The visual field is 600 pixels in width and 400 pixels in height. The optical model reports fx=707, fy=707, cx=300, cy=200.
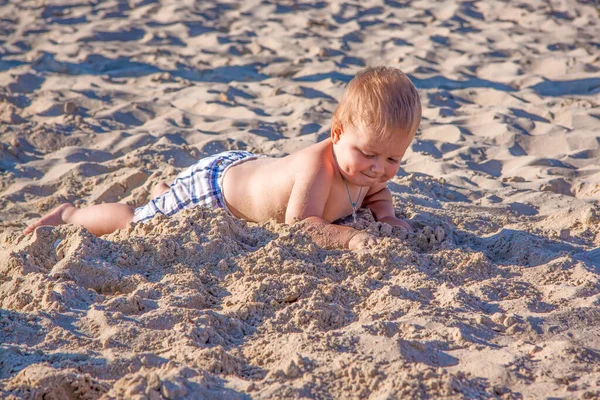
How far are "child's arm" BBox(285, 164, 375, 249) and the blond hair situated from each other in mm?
276

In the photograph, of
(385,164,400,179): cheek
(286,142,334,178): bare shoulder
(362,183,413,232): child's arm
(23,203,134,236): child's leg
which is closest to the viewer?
(385,164,400,179): cheek

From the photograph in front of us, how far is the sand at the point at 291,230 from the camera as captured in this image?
1.96 metres

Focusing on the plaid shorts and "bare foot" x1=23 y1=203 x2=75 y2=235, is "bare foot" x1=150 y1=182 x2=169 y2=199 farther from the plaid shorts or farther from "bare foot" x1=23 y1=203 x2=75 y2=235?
"bare foot" x1=23 y1=203 x2=75 y2=235

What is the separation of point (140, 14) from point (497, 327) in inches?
240

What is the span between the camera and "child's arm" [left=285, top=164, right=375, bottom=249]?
283 centimetres

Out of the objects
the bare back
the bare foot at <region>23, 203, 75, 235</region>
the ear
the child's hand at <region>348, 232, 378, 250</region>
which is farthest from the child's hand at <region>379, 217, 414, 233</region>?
the bare foot at <region>23, 203, 75, 235</region>

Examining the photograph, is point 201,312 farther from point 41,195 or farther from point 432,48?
point 432,48

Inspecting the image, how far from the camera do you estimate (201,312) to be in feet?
7.30

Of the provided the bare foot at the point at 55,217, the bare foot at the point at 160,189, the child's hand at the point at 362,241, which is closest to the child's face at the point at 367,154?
the child's hand at the point at 362,241

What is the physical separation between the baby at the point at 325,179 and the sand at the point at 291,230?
0.15 meters

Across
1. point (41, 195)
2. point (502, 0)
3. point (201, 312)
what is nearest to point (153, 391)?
point (201, 312)

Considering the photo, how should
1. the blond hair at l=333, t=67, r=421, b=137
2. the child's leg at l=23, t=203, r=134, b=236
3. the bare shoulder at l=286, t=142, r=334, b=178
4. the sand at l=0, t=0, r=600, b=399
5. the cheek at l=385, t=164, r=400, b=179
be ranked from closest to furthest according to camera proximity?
the sand at l=0, t=0, r=600, b=399 < the blond hair at l=333, t=67, r=421, b=137 < the cheek at l=385, t=164, r=400, b=179 < the bare shoulder at l=286, t=142, r=334, b=178 < the child's leg at l=23, t=203, r=134, b=236

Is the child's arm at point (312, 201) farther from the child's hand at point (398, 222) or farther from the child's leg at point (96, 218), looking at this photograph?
the child's leg at point (96, 218)

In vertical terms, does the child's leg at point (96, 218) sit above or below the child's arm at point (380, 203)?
below
